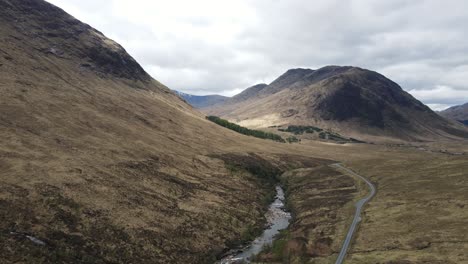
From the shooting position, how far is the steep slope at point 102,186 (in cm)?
5888

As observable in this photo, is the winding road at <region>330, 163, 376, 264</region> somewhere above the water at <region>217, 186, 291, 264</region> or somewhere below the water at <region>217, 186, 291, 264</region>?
above

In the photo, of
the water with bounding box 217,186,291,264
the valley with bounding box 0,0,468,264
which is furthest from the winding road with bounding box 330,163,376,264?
the water with bounding box 217,186,291,264

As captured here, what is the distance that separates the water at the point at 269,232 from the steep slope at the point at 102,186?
10.8ft

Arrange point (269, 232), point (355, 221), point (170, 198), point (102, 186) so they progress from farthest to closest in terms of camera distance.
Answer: point (170, 198) → point (269, 232) → point (102, 186) → point (355, 221)

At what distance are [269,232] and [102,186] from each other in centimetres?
4134

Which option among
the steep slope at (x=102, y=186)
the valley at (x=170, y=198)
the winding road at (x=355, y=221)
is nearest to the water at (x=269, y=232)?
the valley at (x=170, y=198)

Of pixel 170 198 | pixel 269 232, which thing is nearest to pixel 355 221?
pixel 269 232

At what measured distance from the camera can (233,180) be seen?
403 feet

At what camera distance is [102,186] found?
8219cm

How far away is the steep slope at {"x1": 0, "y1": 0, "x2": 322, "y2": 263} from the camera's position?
58875mm

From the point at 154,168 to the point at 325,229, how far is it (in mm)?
55158

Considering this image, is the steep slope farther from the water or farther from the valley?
the water

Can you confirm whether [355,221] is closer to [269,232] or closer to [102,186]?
[269,232]

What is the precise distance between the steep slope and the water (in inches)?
130
